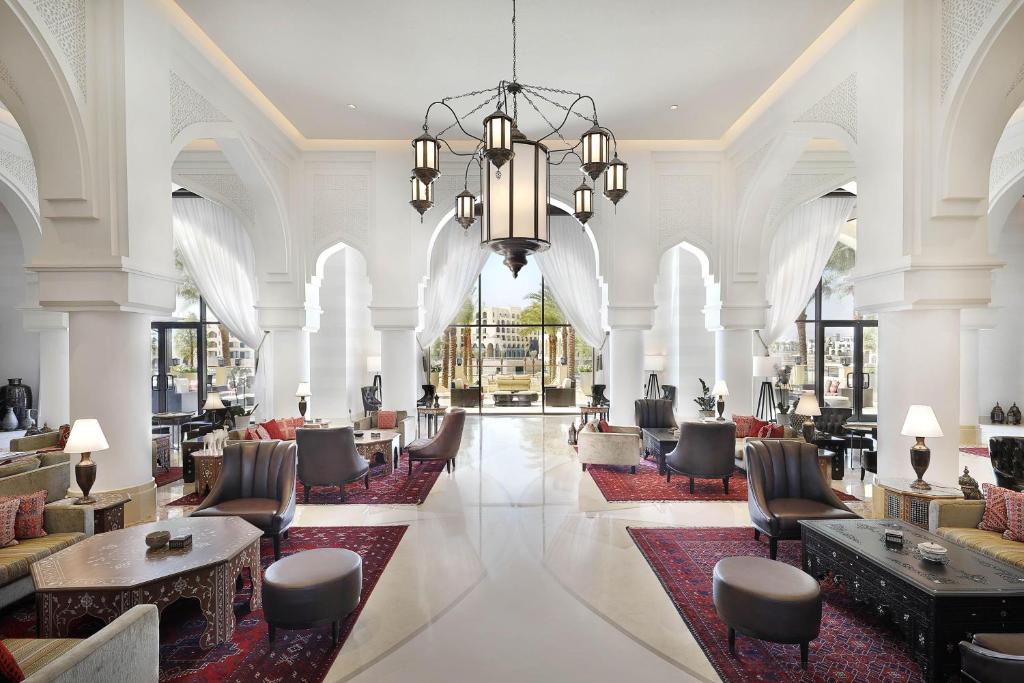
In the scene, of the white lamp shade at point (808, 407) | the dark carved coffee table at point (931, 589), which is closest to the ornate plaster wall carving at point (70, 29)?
the dark carved coffee table at point (931, 589)

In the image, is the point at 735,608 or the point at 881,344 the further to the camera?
the point at 881,344

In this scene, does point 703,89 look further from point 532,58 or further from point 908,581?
point 908,581

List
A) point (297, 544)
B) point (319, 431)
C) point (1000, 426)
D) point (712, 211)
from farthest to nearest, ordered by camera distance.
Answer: point (1000, 426) → point (712, 211) → point (319, 431) → point (297, 544)

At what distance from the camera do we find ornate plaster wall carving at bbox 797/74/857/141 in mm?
5434

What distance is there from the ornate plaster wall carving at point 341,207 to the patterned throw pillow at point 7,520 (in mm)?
5649

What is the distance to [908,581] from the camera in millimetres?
2832

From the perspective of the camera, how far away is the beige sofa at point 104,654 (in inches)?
71.5

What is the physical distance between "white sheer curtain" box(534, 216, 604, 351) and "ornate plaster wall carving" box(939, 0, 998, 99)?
8.30 m

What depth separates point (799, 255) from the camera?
10.7 metres

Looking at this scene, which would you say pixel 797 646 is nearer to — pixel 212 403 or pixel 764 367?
pixel 764 367

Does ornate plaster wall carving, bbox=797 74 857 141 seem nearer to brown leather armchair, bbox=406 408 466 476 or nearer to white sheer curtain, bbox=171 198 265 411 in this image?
brown leather armchair, bbox=406 408 466 476

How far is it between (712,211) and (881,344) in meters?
4.29

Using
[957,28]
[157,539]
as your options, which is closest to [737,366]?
[957,28]

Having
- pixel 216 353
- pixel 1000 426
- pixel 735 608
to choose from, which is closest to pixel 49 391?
pixel 216 353
